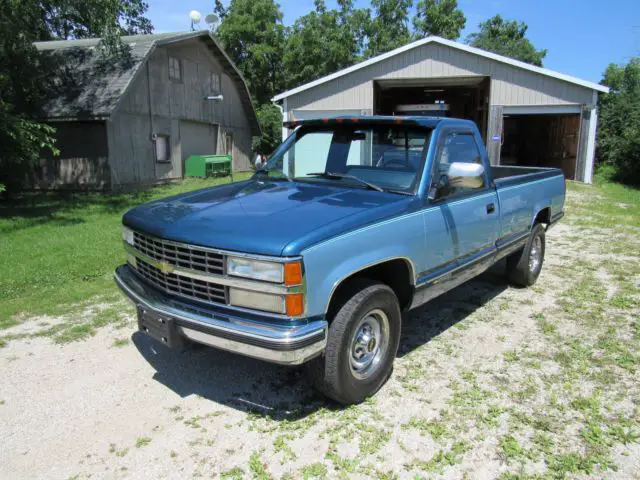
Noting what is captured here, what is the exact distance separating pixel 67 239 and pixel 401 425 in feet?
24.5

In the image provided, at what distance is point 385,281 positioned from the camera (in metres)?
3.83

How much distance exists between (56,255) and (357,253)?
20.1 feet

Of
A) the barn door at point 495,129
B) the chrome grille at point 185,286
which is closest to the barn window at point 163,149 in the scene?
the barn door at point 495,129

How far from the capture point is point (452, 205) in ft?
13.5

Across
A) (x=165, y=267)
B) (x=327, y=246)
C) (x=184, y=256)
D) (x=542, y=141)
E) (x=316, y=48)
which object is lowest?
(x=165, y=267)

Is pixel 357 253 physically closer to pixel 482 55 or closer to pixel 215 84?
pixel 482 55

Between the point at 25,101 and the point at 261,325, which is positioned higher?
the point at 25,101

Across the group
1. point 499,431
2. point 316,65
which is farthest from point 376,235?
point 316,65

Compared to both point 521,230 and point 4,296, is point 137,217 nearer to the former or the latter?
point 4,296

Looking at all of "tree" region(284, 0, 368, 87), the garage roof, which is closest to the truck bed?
the garage roof

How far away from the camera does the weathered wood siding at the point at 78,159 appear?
55.6 feet

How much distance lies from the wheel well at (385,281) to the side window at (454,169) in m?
0.63

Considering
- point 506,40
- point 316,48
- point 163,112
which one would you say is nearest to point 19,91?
Result: point 163,112

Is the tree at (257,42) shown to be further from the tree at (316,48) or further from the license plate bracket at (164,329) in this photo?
the license plate bracket at (164,329)
